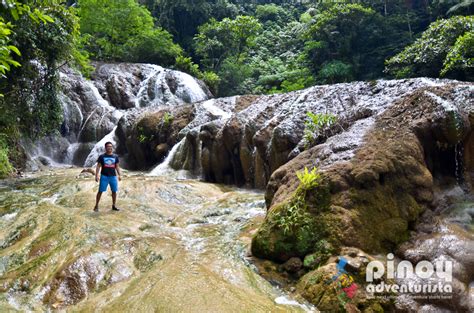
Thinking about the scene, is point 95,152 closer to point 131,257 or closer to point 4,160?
point 4,160

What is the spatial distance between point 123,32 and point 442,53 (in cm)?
2151

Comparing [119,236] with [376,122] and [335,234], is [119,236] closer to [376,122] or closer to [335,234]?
[335,234]

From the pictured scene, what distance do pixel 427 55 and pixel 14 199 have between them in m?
17.8

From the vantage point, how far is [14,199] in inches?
293

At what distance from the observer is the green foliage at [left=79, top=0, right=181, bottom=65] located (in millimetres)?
25266

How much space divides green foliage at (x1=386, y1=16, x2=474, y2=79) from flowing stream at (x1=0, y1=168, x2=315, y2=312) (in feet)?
38.4

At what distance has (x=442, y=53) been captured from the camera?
53.1 ft

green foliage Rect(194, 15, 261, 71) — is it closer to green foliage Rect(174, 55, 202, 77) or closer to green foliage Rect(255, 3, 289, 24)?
green foliage Rect(174, 55, 202, 77)

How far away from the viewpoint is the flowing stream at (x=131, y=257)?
345 cm

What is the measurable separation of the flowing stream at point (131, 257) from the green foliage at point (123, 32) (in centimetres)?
2013

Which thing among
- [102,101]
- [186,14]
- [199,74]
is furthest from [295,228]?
[186,14]

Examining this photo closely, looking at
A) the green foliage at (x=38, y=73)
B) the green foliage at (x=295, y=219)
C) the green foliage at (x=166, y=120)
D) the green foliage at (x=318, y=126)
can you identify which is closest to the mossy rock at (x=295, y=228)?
the green foliage at (x=295, y=219)

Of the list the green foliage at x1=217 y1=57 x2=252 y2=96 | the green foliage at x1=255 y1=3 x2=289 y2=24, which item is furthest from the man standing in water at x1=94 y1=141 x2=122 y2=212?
the green foliage at x1=255 y1=3 x2=289 y2=24

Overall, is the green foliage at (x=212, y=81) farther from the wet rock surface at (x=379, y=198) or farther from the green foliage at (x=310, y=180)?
the green foliage at (x=310, y=180)
